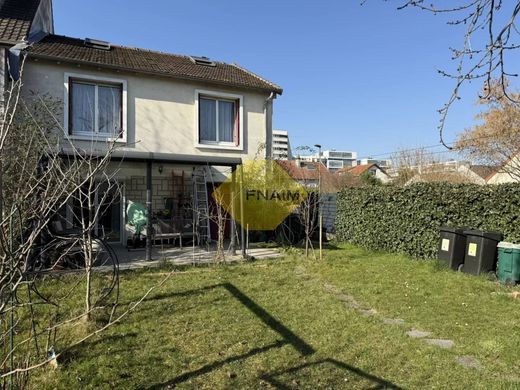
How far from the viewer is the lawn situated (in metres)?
3.83

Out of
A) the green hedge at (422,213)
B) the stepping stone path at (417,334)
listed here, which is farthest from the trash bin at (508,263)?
the stepping stone path at (417,334)

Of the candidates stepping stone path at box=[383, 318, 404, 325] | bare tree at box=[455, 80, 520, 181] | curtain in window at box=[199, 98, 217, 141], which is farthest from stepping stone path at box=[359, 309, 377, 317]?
bare tree at box=[455, 80, 520, 181]

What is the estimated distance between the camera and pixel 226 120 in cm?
1385

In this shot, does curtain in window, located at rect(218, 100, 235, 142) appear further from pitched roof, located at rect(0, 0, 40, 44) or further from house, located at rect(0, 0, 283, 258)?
pitched roof, located at rect(0, 0, 40, 44)

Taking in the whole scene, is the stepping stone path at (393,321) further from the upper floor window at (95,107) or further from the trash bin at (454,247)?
the upper floor window at (95,107)

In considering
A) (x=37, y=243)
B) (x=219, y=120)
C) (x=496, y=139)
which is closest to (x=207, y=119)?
(x=219, y=120)

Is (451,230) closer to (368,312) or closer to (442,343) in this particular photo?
(368,312)

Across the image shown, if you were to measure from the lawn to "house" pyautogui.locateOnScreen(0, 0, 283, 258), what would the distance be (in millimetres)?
4542

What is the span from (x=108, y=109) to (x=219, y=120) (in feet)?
11.9

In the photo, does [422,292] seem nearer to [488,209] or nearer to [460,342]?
[460,342]

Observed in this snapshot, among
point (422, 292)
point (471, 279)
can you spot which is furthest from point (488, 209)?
point (422, 292)

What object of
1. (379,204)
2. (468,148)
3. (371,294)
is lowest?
(371,294)

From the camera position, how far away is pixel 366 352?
4.47 m

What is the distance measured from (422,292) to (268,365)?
4098 millimetres
